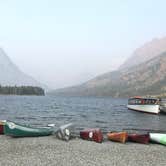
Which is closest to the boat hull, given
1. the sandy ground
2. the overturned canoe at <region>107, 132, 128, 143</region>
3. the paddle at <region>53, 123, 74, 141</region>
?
the overturned canoe at <region>107, 132, 128, 143</region>

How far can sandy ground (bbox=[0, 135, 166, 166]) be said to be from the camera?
60.6 ft

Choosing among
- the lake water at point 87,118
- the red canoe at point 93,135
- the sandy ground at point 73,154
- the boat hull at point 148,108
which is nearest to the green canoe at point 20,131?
the sandy ground at point 73,154

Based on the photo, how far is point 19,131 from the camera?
2833cm

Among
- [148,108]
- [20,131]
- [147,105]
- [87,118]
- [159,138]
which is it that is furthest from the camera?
[147,105]

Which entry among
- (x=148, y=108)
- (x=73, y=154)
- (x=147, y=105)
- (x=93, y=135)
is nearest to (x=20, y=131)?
(x=93, y=135)

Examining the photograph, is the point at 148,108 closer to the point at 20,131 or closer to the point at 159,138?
the point at 159,138

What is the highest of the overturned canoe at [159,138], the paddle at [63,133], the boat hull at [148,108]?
the paddle at [63,133]

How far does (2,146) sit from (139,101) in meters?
83.3

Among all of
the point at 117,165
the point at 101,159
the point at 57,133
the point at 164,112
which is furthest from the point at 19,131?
the point at 164,112

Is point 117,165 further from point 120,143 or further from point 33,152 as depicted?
point 120,143

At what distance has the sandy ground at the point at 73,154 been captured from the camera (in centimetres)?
1848

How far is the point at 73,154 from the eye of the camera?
20.9 meters

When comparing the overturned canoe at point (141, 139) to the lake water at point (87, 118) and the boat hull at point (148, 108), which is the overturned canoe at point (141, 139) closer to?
the lake water at point (87, 118)

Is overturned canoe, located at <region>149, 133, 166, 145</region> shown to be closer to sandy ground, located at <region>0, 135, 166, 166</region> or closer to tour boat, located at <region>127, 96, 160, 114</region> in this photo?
sandy ground, located at <region>0, 135, 166, 166</region>
